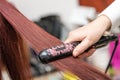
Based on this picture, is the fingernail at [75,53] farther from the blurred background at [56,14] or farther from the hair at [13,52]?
the blurred background at [56,14]

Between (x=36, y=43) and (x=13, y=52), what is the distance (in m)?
0.14

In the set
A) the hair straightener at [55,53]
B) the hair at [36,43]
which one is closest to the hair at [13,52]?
the hair at [36,43]

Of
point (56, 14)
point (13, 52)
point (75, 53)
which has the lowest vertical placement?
point (75, 53)

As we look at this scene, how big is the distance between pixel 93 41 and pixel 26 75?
22cm

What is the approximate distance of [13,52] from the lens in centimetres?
70

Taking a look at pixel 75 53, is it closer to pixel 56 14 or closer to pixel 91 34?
pixel 91 34

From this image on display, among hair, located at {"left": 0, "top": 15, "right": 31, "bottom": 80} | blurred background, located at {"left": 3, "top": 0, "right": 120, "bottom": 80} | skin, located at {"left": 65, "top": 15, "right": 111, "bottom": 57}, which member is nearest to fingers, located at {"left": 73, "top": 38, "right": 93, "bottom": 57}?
skin, located at {"left": 65, "top": 15, "right": 111, "bottom": 57}

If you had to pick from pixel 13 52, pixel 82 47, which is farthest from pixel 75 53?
pixel 13 52

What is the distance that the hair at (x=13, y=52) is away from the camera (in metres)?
0.66

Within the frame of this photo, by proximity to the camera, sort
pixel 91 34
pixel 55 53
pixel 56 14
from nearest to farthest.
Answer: pixel 55 53 < pixel 91 34 < pixel 56 14

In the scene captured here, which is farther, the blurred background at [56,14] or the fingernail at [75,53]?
the blurred background at [56,14]

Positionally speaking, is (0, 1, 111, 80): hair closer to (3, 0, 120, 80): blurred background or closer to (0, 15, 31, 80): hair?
(0, 15, 31, 80): hair

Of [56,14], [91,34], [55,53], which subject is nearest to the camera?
[55,53]

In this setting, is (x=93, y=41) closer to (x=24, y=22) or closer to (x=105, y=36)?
(x=105, y=36)
